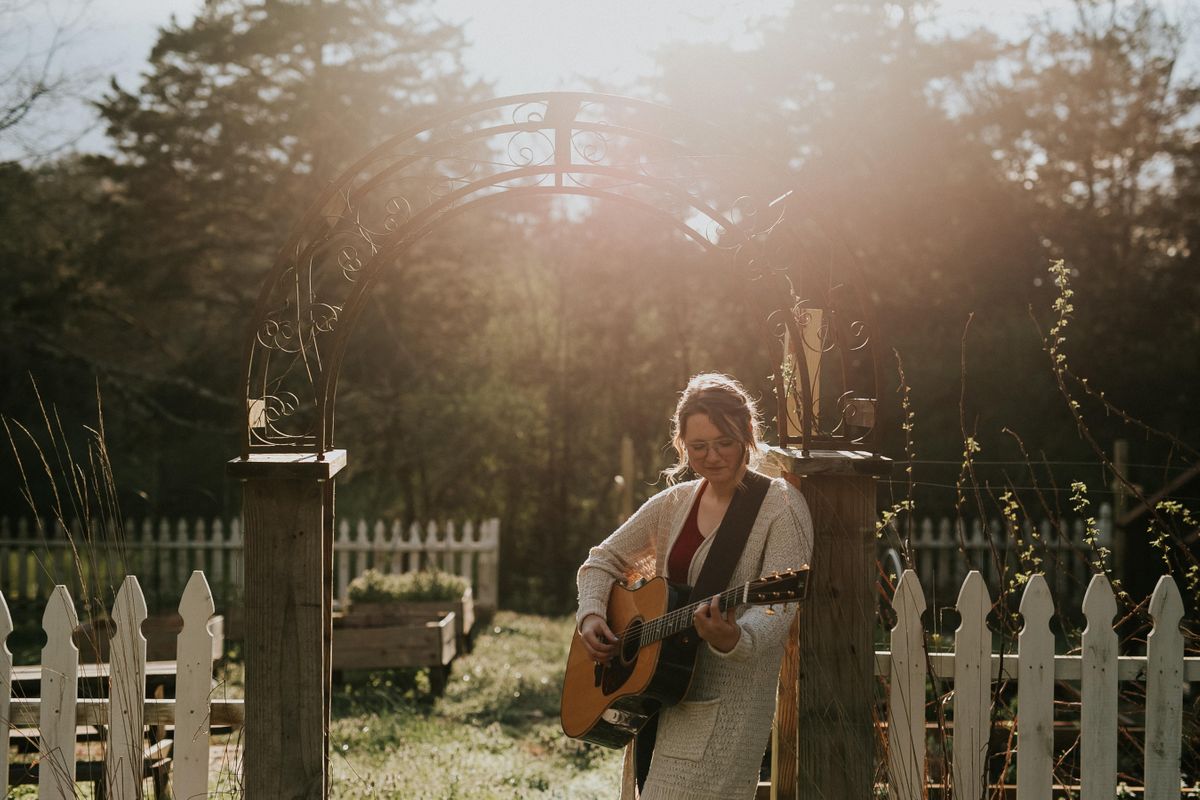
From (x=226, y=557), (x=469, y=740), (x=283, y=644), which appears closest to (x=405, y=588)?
(x=469, y=740)

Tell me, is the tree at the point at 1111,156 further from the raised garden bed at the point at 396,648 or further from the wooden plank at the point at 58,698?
the wooden plank at the point at 58,698

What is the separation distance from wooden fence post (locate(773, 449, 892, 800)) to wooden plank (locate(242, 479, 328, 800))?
63.6 inches

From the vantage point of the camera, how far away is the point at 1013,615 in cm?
359

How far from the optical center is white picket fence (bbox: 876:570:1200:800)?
3.39 m

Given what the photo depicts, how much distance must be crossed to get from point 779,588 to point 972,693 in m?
1.05

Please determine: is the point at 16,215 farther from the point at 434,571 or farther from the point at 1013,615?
the point at 1013,615

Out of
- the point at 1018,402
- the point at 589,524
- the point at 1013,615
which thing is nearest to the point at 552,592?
the point at 589,524

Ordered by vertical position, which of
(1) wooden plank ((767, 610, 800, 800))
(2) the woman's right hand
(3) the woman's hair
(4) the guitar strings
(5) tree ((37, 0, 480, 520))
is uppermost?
(5) tree ((37, 0, 480, 520))

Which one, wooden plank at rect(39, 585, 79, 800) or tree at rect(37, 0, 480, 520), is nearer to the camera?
wooden plank at rect(39, 585, 79, 800)

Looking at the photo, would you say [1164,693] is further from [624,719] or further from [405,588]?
[405,588]

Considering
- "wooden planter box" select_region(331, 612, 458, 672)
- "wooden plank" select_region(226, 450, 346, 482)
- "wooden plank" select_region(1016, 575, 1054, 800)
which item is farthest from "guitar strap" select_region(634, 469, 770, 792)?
"wooden planter box" select_region(331, 612, 458, 672)

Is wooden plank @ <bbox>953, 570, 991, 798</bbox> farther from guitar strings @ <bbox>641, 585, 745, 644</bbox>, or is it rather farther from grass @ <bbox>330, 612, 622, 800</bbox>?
grass @ <bbox>330, 612, 622, 800</bbox>

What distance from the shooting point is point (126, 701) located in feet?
11.4

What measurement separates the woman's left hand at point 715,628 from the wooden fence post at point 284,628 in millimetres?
1410
